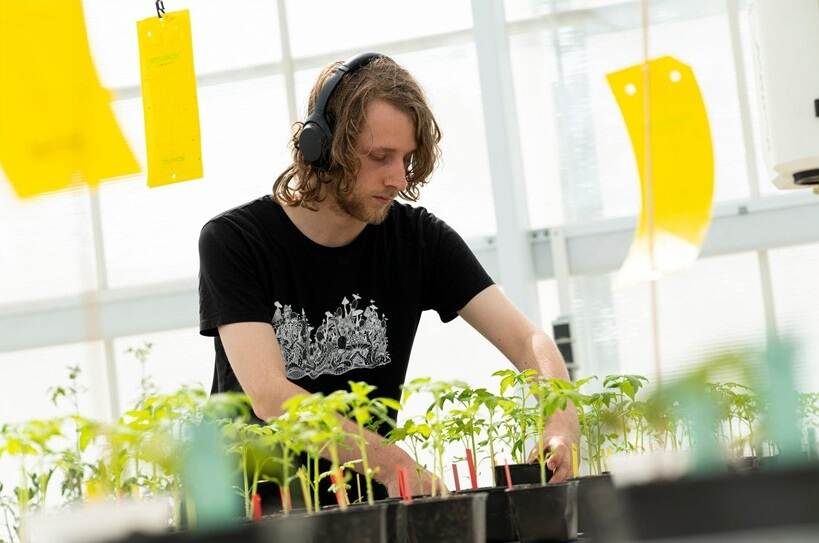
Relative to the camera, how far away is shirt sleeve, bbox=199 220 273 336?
6.67 ft

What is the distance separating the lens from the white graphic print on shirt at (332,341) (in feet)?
6.92

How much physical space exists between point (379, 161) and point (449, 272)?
1.10ft

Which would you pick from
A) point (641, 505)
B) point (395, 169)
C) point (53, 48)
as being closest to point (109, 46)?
point (395, 169)

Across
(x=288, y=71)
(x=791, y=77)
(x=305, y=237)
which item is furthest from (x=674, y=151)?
(x=288, y=71)

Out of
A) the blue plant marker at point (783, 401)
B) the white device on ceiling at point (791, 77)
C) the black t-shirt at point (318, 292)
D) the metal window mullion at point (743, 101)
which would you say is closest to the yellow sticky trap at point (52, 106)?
the black t-shirt at point (318, 292)

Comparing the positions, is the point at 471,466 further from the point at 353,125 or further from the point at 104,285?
the point at 104,285

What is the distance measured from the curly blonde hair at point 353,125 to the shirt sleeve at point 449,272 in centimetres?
16

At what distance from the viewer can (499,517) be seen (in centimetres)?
157

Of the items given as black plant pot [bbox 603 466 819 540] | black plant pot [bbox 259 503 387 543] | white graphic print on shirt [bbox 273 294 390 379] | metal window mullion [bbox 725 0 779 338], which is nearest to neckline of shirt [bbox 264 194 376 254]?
white graphic print on shirt [bbox 273 294 390 379]

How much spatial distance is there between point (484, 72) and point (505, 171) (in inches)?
17.2

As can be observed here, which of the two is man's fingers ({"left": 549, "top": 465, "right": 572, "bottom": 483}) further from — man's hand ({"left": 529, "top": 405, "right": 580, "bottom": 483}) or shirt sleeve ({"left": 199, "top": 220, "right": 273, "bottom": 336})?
shirt sleeve ({"left": 199, "top": 220, "right": 273, "bottom": 336})

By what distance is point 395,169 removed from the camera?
2.15m

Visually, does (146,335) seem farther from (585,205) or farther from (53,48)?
(53,48)

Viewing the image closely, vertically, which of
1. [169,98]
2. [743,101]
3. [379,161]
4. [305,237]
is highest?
[743,101]
